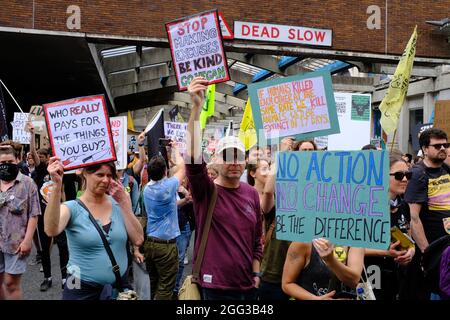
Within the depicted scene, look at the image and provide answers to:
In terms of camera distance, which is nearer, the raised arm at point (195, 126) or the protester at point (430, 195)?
the raised arm at point (195, 126)

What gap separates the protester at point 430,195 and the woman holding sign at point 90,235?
2703mm

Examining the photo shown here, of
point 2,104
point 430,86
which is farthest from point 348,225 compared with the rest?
point 430,86

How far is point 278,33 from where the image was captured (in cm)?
1727

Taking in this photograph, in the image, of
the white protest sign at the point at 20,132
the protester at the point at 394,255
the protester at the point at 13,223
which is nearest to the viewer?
the protester at the point at 394,255

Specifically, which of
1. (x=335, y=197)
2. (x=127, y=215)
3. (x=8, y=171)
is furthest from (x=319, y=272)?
(x=8, y=171)

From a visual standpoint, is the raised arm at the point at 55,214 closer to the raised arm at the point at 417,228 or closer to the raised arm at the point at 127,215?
the raised arm at the point at 127,215

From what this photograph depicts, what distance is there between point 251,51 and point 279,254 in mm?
13183

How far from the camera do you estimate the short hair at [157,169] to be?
6129 mm

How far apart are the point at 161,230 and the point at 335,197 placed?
10.6ft

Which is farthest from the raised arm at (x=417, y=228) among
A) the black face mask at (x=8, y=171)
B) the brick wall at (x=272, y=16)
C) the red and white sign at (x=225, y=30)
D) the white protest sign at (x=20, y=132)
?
the brick wall at (x=272, y=16)

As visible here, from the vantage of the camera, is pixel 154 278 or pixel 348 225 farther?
pixel 154 278

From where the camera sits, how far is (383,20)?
60.5 ft

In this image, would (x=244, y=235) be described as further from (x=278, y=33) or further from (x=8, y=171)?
(x=278, y=33)
